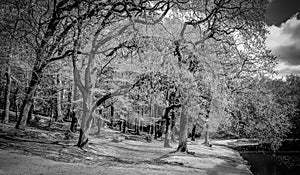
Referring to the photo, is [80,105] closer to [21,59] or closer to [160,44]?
[21,59]

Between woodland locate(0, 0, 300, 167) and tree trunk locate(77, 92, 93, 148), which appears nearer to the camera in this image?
woodland locate(0, 0, 300, 167)

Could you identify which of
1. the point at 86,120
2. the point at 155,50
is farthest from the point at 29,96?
the point at 155,50

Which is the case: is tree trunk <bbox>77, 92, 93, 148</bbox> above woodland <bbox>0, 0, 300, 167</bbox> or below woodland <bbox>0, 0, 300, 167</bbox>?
below

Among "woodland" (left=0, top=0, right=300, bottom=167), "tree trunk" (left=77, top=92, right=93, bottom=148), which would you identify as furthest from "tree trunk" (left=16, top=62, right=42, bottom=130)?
"tree trunk" (left=77, top=92, right=93, bottom=148)

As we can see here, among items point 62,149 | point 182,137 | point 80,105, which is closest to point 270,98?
point 182,137

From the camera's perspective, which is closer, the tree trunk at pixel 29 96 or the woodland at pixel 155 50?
the woodland at pixel 155 50

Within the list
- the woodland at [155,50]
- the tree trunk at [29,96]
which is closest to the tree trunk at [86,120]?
the woodland at [155,50]

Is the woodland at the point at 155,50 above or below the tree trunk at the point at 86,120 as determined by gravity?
above

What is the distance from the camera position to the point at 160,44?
629 inches

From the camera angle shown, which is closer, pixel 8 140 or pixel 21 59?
pixel 8 140

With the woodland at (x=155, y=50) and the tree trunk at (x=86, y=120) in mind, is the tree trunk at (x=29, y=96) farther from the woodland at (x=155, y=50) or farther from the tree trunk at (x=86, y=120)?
the tree trunk at (x=86, y=120)

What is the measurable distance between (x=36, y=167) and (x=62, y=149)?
4.85m

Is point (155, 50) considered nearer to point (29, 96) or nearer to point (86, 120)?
Result: point (86, 120)

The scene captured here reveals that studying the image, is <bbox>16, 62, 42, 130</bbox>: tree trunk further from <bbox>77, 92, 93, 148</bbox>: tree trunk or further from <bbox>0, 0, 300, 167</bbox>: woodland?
<bbox>77, 92, 93, 148</bbox>: tree trunk
